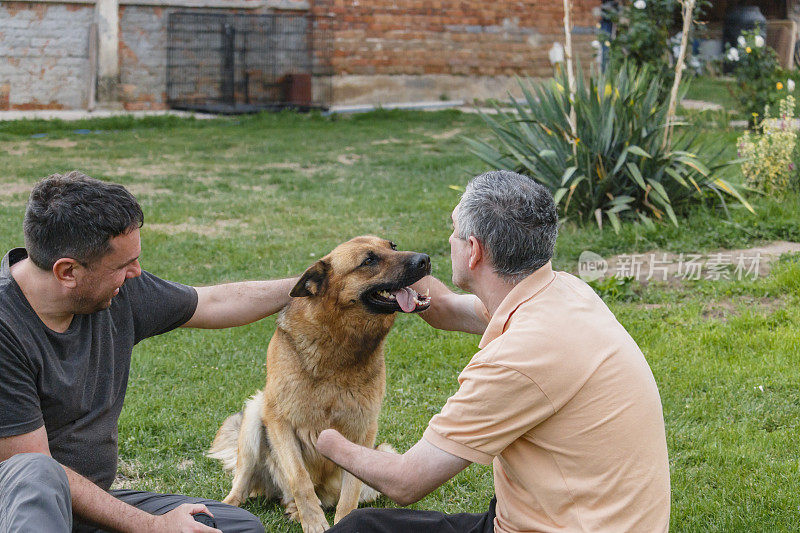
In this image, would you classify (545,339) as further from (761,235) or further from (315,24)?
(315,24)

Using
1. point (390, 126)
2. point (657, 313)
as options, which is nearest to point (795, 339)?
point (657, 313)

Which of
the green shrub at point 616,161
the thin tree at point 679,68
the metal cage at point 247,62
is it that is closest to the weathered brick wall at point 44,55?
the metal cage at point 247,62

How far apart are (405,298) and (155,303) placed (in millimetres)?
1075

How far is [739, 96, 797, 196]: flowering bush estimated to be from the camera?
8.71 metres

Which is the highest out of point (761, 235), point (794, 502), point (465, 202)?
point (465, 202)

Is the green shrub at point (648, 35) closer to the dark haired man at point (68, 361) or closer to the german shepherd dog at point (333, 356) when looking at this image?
the german shepherd dog at point (333, 356)

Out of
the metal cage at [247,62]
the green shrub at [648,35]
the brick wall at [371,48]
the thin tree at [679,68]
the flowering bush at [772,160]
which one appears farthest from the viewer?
the metal cage at [247,62]

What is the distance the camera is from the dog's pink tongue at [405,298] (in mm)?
3744

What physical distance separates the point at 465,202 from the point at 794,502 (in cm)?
231

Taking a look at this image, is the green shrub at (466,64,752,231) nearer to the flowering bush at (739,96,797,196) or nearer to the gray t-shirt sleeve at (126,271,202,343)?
the flowering bush at (739,96,797,196)

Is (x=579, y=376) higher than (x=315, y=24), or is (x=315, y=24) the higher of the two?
(x=315, y=24)

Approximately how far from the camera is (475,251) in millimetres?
2639

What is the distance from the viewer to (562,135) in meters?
8.60

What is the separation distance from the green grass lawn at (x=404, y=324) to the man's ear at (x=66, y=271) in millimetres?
1714
